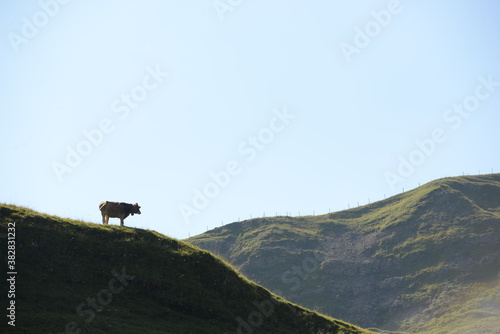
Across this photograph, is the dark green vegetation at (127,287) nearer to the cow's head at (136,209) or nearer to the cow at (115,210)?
the cow at (115,210)

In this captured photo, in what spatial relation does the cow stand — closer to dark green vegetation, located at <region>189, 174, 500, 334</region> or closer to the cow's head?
the cow's head

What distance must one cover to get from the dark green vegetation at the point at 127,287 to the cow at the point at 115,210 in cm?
167

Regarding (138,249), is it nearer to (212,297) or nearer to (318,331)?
(212,297)

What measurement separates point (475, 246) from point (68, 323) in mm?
176737

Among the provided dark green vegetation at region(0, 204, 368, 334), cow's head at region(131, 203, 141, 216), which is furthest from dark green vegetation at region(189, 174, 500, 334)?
cow's head at region(131, 203, 141, 216)

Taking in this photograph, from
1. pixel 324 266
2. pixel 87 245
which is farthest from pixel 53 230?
pixel 324 266

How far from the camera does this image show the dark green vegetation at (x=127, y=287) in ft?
113

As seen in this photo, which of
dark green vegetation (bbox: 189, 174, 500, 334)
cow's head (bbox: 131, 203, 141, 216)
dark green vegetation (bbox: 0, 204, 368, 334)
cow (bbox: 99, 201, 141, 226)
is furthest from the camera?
dark green vegetation (bbox: 189, 174, 500, 334)

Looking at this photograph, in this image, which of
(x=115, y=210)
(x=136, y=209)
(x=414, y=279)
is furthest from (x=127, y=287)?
(x=414, y=279)

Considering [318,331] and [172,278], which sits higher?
[172,278]

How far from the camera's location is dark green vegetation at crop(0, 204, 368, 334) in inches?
1358

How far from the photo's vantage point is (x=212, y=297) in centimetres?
4284

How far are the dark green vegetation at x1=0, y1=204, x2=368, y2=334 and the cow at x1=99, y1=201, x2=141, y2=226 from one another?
1666 millimetres

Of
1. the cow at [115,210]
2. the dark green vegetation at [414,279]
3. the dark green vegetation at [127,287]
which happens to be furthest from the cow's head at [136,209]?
the dark green vegetation at [414,279]
